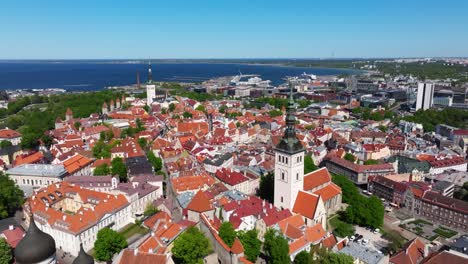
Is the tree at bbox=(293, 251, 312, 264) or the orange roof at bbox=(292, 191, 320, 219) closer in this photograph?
the tree at bbox=(293, 251, 312, 264)

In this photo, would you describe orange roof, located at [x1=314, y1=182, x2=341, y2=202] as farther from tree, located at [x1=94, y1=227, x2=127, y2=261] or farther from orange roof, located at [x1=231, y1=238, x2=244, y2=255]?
tree, located at [x1=94, y1=227, x2=127, y2=261]

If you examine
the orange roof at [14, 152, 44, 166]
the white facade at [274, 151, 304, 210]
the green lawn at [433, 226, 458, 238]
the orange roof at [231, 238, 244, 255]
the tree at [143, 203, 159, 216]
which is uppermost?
the white facade at [274, 151, 304, 210]

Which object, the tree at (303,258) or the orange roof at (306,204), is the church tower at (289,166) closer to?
the orange roof at (306,204)

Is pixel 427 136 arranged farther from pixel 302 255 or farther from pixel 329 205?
pixel 302 255

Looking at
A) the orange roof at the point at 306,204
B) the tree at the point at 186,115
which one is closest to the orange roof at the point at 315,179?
the orange roof at the point at 306,204

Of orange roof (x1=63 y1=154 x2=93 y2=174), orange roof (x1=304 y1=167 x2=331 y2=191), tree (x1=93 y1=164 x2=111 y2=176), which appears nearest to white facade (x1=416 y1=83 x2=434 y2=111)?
orange roof (x1=304 y1=167 x2=331 y2=191)

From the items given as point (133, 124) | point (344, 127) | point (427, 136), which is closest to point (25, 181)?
point (133, 124)

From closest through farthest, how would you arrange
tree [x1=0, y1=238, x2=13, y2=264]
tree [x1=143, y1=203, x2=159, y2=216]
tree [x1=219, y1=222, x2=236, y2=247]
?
tree [x1=0, y1=238, x2=13, y2=264]
tree [x1=219, y1=222, x2=236, y2=247]
tree [x1=143, y1=203, x2=159, y2=216]
